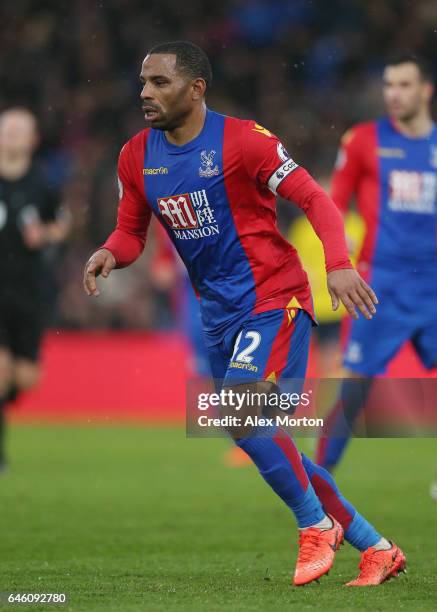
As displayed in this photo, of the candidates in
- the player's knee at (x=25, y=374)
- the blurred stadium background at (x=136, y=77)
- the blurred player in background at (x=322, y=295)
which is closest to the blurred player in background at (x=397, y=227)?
the player's knee at (x=25, y=374)

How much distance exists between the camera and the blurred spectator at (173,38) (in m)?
14.7

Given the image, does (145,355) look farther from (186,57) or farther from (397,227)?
(186,57)

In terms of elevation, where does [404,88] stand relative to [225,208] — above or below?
above

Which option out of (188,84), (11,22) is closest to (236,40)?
(11,22)

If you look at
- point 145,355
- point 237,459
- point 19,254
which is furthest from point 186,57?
point 145,355

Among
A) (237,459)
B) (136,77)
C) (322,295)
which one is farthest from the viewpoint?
(136,77)

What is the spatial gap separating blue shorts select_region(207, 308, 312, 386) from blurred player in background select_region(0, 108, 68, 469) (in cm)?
461

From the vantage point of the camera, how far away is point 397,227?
731 cm

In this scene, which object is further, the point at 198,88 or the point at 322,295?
the point at 322,295

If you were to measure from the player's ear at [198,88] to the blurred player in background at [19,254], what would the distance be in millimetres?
4473

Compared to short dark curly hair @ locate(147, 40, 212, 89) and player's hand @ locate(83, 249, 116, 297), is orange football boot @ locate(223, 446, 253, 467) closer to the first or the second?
player's hand @ locate(83, 249, 116, 297)

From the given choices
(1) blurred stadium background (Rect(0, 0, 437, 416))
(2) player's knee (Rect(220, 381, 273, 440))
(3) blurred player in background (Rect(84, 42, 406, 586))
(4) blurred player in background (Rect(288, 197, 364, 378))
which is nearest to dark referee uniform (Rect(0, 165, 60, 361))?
(4) blurred player in background (Rect(288, 197, 364, 378))

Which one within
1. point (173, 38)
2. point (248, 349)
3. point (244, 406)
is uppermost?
point (173, 38)

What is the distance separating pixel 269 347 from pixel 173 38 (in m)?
11.6
